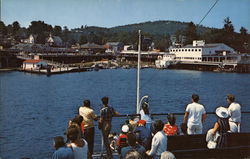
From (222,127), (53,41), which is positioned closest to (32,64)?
(53,41)

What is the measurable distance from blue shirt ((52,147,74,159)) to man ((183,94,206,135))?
143 inches

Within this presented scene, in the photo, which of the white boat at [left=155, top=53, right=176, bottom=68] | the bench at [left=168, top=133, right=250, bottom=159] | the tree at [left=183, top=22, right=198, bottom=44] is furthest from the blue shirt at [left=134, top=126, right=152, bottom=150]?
the tree at [left=183, top=22, right=198, bottom=44]

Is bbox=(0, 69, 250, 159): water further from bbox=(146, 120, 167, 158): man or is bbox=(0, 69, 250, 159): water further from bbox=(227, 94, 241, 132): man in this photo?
bbox=(146, 120, 167, 158): man

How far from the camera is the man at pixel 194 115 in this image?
751 centimetres

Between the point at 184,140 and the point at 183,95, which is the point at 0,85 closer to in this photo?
the point at 183,95

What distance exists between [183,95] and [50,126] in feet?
105

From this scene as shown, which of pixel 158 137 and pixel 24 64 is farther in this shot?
pixel 24 64

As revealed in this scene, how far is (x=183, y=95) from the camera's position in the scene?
184ft

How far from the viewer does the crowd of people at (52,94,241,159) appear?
520 centimetres

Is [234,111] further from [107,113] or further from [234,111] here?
[107,113]

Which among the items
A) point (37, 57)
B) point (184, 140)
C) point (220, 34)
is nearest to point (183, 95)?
point (184, 140)

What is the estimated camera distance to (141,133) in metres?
6.54

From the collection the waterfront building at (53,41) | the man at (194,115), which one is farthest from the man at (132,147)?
the waterfront building at (53,41)

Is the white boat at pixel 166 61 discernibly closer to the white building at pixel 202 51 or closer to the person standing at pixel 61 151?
the white building at pixel 202 51
